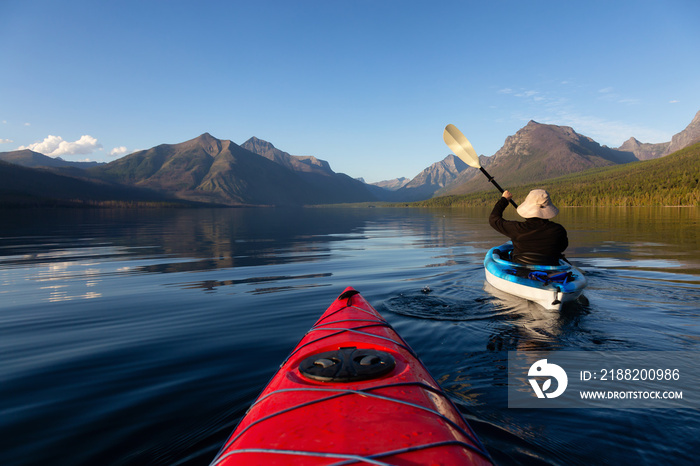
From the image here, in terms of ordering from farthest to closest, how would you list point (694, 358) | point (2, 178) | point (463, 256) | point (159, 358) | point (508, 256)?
1. point (2, 178)
2. point (463, 256)
3. point (508, 256)
4. point (159, 358)
5. point (694, 358)

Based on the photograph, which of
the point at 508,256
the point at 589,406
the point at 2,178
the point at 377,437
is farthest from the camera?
the point at 2,178

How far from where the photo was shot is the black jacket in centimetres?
813

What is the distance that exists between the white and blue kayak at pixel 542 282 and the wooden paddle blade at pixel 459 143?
5.66 meters

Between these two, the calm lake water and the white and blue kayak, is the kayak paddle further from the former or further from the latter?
the white and blue kayak

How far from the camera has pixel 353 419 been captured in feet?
8.56

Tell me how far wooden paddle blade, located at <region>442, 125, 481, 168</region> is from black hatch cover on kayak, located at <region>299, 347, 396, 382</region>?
11.6 meters

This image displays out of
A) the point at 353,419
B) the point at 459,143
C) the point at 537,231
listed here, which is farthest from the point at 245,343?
the point at 459,143

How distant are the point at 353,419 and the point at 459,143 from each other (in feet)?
43.1

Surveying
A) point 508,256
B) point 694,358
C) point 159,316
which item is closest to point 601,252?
point 508,256

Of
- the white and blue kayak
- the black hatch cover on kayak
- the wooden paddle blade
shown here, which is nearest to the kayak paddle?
the wooden paddle blade

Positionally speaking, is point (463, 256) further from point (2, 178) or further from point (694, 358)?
point (2, 178)

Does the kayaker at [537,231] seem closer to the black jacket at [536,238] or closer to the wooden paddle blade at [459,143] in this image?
the black jacket at [536,238]

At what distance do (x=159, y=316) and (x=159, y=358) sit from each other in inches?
107

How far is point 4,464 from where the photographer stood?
350 cm
